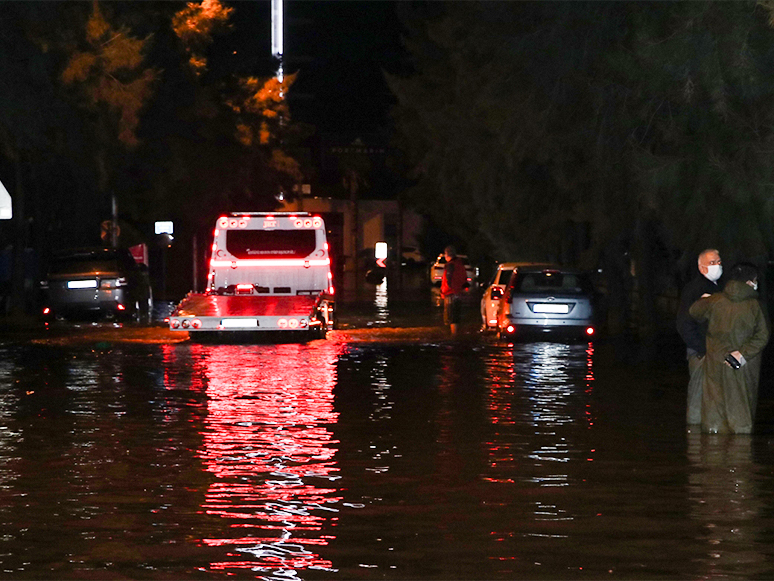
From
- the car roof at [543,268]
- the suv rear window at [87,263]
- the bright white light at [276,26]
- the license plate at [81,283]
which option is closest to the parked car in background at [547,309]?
the car roof at [543,268]

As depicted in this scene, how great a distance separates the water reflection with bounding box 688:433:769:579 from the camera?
321 inches

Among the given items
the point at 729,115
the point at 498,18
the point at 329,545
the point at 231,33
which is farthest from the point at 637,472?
the point at 231,33

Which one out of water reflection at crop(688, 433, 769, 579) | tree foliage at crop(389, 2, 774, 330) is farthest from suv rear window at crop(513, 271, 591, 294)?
water reflection at crop(688, 433, 769, 579)

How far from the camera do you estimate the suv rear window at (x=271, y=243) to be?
28.8 meters

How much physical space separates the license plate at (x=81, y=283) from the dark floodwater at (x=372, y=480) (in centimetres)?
1340

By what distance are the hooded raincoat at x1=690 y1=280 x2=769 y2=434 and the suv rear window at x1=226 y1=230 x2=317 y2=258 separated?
16.2 metres

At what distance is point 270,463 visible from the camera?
11.8 metres

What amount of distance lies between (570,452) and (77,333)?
18.5 metres

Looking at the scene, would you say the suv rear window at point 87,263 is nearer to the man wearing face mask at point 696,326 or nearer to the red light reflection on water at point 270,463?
the red light reflection on water at point 270,463

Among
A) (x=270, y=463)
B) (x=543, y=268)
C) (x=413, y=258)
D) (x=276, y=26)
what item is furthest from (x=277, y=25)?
(x=270, y=463)

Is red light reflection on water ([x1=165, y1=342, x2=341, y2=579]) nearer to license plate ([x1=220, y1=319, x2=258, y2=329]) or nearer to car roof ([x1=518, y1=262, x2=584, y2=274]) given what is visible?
license plate ([x1=220, y1=319, x2=258, y2=329])

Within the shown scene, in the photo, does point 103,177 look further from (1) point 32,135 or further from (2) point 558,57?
(2) point 558,57

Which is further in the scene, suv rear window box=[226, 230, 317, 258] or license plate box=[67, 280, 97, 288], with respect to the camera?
license plate box=[67, 280, 97, 288]

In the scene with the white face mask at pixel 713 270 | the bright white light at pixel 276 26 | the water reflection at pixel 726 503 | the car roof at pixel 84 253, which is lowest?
the water reflection at pixel 726 503
